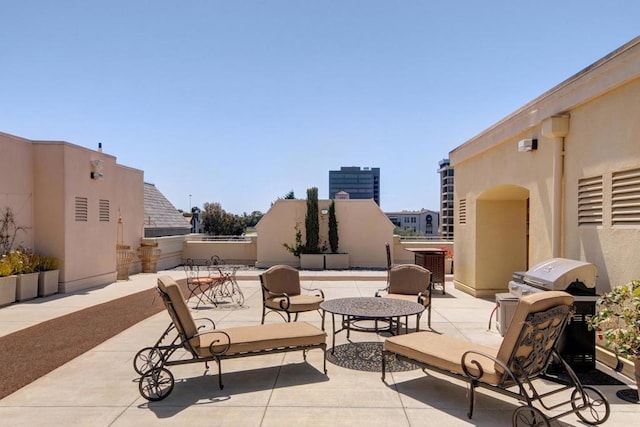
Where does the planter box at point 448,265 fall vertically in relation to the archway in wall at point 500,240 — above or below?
below

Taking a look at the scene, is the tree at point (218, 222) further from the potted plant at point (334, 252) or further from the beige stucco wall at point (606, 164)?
the beige stucco wall at point (606, 164)

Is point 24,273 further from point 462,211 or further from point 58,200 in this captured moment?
point 462,211

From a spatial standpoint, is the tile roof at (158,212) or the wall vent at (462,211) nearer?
the wall vent at (462,211)

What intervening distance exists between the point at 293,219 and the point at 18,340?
473 inches

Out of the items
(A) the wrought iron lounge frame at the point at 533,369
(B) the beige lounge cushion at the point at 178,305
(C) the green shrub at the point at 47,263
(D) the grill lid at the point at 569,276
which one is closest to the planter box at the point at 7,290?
(C) the green shrub at the point at 47,263

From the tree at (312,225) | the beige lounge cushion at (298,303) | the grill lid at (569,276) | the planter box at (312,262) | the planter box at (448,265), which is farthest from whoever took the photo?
the tree at (312,225)

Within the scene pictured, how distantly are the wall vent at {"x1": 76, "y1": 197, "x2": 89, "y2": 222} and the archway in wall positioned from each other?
9.73 m

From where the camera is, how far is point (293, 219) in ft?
57.3

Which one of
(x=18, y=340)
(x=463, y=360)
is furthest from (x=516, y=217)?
(x=18, y=340)

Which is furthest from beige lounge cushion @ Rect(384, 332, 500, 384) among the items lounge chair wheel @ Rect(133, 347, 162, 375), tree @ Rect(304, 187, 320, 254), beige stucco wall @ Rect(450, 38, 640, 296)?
tree @ Rect(304, 187, 320, 254)

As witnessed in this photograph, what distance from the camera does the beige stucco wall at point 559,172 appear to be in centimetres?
469

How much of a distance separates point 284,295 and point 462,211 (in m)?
5.83

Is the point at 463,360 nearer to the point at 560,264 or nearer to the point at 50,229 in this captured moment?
the point at 560,264

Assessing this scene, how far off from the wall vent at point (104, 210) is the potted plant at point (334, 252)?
26.1 ft
